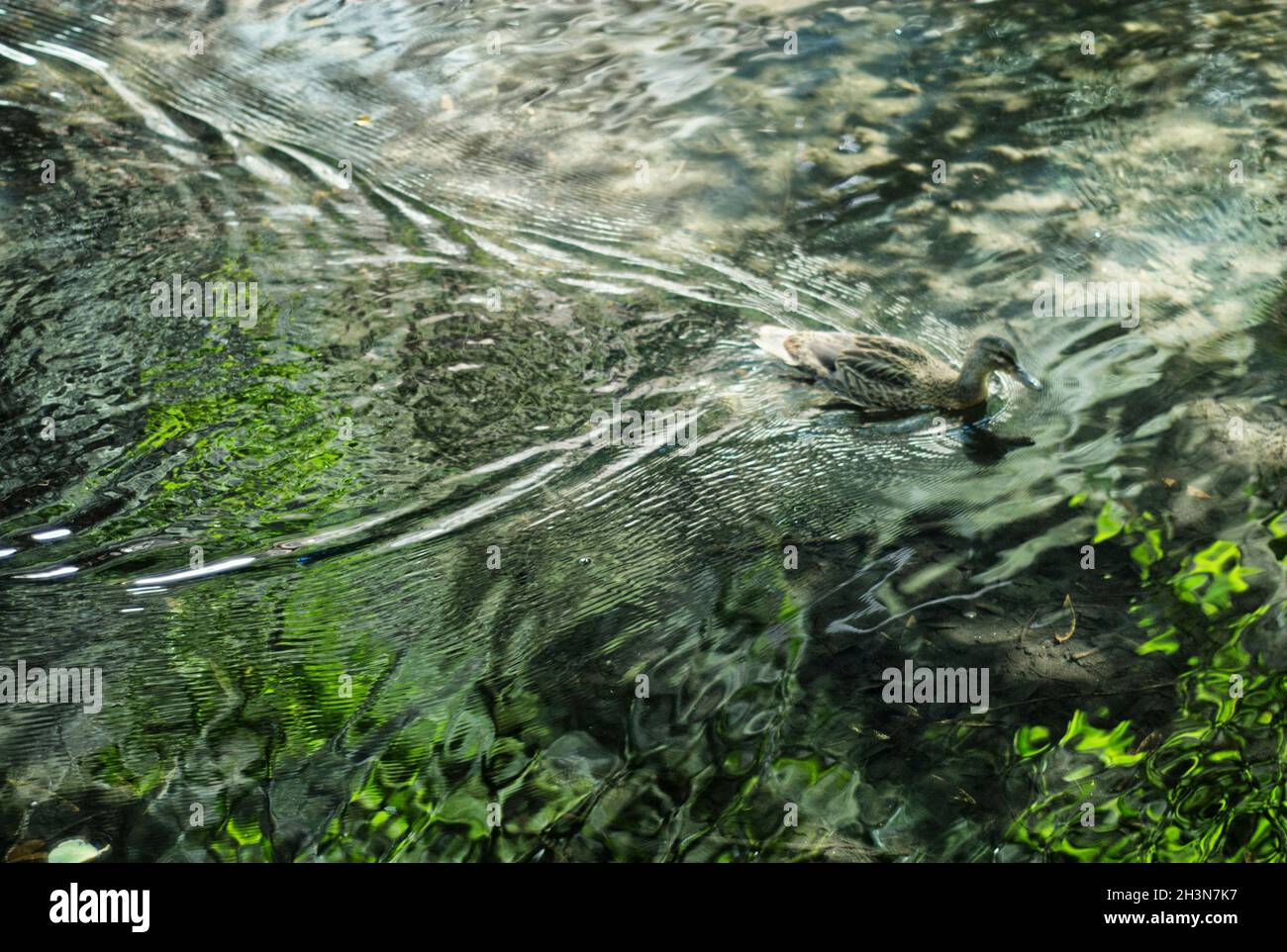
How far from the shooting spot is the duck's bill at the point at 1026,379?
637 cm

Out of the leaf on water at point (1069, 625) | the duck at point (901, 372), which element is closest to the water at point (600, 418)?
the leaf on water at point (1069, 625)

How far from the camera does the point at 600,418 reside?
639 cm

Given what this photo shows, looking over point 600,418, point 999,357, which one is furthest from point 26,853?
point 999,357

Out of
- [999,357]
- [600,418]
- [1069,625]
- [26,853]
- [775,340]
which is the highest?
[999,357]

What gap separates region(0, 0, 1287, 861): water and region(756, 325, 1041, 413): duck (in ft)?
0.46

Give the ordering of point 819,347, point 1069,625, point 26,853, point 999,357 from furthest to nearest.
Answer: point 819,347 → point 999,357 → point 1069,625 → point 26,853

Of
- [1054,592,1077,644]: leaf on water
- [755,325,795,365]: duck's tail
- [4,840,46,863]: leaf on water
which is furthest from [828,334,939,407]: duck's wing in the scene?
[4,840,46,863]: leaf on water

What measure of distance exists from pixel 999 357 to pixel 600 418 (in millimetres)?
2067

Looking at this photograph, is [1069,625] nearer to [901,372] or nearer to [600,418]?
[901,372]

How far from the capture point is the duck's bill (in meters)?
6.37

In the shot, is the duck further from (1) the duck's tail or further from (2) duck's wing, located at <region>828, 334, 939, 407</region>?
(1) the duck's tail

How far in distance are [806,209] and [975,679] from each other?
3.86 metres

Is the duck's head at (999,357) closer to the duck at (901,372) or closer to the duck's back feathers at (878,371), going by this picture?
the duck at (901,372)

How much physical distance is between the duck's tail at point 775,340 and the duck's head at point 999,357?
976 millimetres
